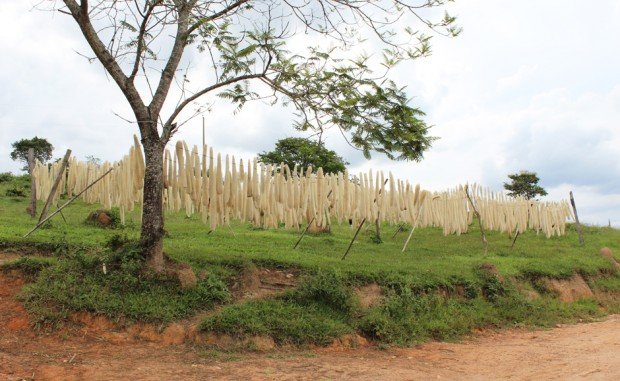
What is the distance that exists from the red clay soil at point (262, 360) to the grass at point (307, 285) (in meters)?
0.37

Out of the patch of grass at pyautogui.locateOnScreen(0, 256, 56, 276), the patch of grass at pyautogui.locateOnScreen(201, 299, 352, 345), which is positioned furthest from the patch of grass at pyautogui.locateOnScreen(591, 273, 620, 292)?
the patch of grass at pyautogui.locateOnScreen(0, 256, 56, 276)

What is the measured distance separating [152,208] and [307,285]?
2676 millimetres

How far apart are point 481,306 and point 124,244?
21.3 feet

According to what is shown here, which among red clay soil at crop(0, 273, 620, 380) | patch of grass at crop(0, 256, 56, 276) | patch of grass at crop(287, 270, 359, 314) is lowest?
red clay soil at crop(0, 273, 620, 380)

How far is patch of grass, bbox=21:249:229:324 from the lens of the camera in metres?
6.96

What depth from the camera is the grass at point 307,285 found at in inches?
282

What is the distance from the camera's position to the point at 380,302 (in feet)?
28.5

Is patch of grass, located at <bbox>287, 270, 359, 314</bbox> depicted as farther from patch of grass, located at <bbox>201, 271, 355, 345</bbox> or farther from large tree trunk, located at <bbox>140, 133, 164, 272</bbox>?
large tree trunk, located at <bbox>140, 133, 164, 272</bbox>

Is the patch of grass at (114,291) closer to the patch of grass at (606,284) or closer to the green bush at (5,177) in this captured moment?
the patch of grass at (606,284)

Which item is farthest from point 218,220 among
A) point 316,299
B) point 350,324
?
point 350,324

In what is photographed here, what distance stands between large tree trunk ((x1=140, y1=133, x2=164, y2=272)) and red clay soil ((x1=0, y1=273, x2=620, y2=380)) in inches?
54.8

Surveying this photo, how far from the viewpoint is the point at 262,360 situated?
20.9ft

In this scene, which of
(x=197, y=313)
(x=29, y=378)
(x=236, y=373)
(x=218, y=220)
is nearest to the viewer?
(x=29, y=378)

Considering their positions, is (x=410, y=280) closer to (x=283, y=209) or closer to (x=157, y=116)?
(x=283, y=209)
